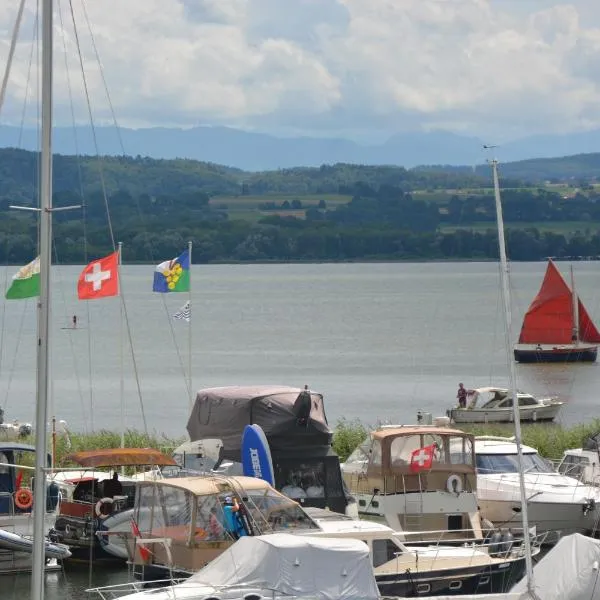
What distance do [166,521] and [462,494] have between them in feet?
24.7

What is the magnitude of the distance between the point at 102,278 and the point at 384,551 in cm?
930

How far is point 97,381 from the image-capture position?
A: 279ft

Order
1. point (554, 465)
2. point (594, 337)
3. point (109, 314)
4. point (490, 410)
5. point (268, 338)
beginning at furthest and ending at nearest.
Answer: point (109, 314), point (268, 338), point (594, 337), point (490, 410), point (554, 465)

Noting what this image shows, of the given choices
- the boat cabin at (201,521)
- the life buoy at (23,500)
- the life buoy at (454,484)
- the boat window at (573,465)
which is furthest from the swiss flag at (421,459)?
the life buoy at (23,500)

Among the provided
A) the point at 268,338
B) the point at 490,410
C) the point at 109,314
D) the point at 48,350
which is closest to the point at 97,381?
the point at 490,410

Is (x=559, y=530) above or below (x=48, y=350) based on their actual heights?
below

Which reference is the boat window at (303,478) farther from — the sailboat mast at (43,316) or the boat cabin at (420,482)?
the sailboat mast at (43,316)

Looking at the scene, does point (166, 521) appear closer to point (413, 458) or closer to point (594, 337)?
point (413, 458)

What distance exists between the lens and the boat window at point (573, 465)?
Result: 35.1 meters

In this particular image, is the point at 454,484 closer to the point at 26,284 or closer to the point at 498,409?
the point at 26,284

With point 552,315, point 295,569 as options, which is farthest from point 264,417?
point 552,315

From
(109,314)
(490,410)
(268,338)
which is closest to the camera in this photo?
(490,410)

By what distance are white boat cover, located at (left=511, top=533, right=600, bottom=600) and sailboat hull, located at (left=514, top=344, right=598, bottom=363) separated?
70.6 m

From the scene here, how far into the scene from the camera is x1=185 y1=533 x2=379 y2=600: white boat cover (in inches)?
848
